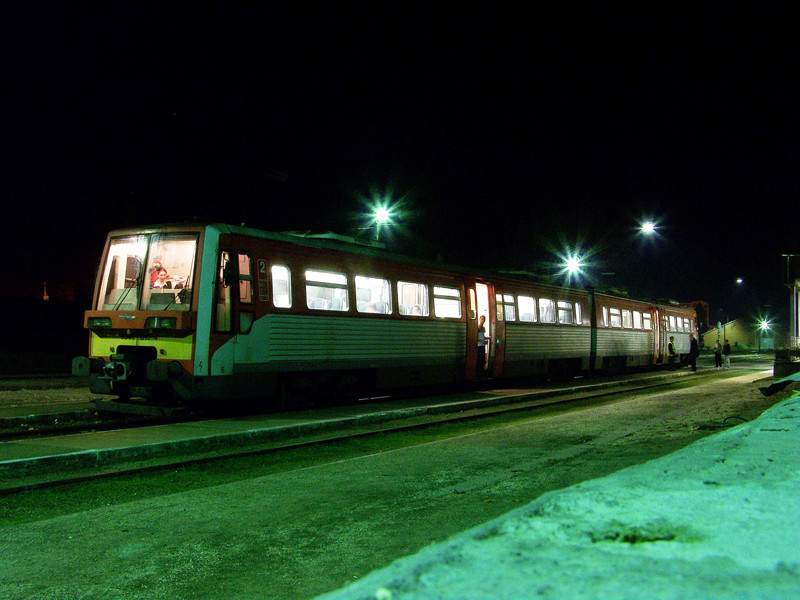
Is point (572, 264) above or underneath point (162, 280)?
above

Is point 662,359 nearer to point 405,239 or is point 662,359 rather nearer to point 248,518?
point 405,239

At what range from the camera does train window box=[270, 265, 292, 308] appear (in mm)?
13316

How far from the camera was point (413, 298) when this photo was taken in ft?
56.3

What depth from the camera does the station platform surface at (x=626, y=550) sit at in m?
2.63

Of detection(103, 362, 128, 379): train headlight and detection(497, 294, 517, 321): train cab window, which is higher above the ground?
detection(497, 294, 517, 321): train cab window

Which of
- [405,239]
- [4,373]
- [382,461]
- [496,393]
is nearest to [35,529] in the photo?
[382,461]

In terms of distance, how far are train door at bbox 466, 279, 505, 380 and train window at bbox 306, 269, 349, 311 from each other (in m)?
5.23

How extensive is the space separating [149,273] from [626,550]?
11.4 m

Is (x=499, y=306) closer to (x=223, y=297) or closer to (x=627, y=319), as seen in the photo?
(x=223, y=297)

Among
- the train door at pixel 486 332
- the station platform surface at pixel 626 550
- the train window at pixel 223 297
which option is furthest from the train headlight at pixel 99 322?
the station platform surface at pixel 626 550

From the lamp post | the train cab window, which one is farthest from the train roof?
the lamp post

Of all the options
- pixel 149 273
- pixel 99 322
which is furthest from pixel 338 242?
pixel 99 322

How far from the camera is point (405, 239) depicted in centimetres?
5328

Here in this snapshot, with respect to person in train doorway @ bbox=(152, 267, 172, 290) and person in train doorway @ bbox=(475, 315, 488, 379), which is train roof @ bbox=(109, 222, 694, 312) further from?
person in train doorway @ bbox=(475, 315, 488, 379)
